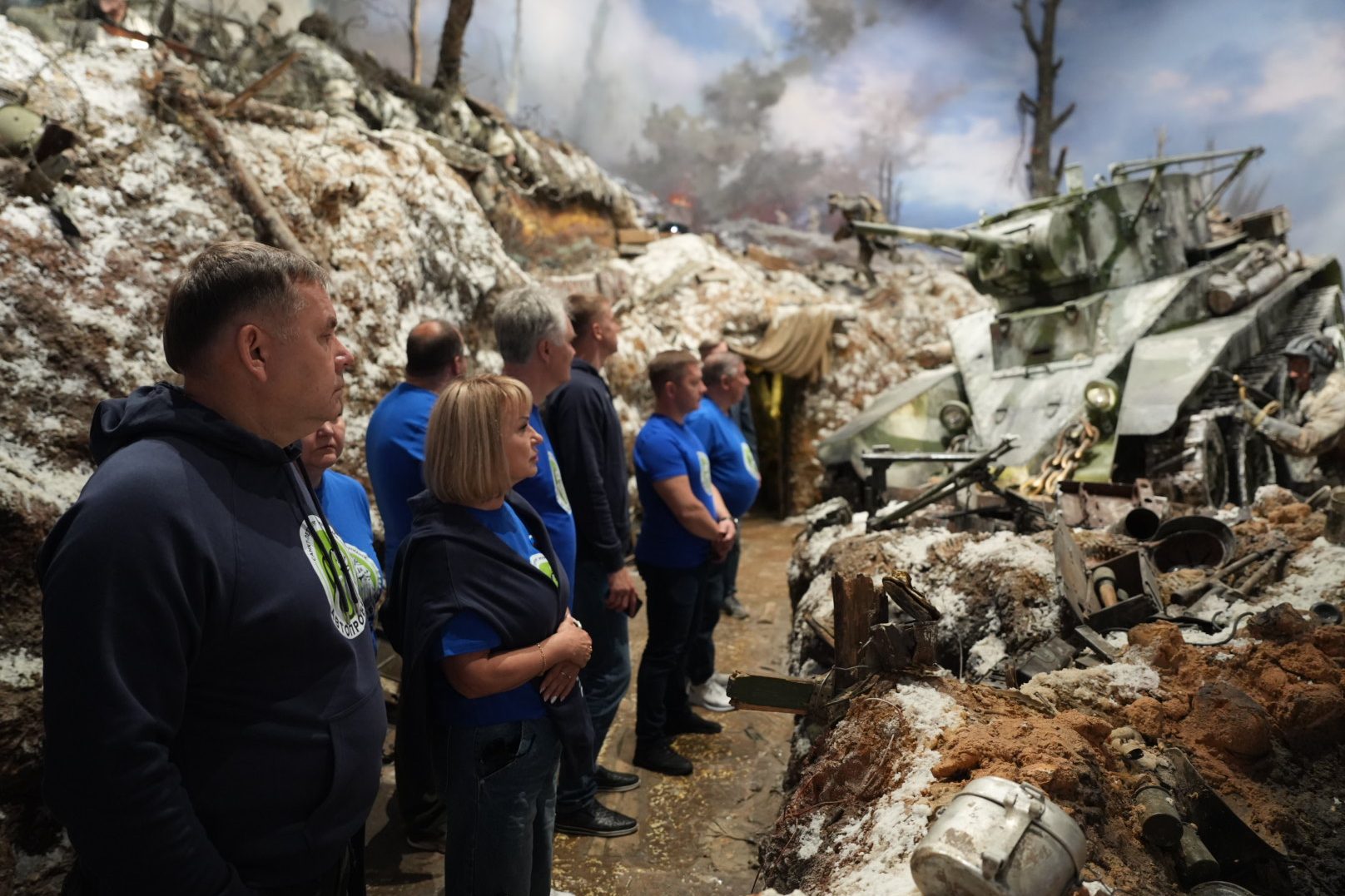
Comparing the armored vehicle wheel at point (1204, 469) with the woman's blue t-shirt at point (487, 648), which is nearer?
the woman's blue t-shirt at point (487, 648)

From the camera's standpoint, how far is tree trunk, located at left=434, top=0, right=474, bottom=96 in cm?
1062

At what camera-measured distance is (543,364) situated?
314cm

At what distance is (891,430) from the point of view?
815 centimetres

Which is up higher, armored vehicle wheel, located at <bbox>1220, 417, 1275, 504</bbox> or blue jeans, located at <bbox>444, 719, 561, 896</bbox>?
armored vehicle wheel, located at <bbox>1220, 417, 1275, 504</bbox>

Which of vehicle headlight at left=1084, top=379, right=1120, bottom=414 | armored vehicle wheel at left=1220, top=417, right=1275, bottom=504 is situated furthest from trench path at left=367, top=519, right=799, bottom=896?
armored vehicle wheel at left=1220, top=417, right=1275, bottom=504

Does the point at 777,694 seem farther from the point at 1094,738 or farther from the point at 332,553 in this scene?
the point at 332,553

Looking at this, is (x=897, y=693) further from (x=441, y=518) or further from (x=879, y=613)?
(x=441, y=518)

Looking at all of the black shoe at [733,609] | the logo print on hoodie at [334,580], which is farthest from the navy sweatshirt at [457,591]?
the black shoe at [733,609]

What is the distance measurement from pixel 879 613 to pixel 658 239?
11.1 meters

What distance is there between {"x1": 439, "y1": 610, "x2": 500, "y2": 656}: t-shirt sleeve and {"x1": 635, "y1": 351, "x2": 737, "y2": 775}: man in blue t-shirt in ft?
6.38

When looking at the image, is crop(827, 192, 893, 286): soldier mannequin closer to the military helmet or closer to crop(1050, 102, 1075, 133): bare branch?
crop(1050, 102, 1075, 133): bare branch

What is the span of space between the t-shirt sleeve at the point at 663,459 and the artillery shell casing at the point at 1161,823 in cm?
235

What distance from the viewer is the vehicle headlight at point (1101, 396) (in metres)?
6.41

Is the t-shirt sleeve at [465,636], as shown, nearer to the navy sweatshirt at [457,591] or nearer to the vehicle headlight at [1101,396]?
the navy sweatshirt at [457,591]
